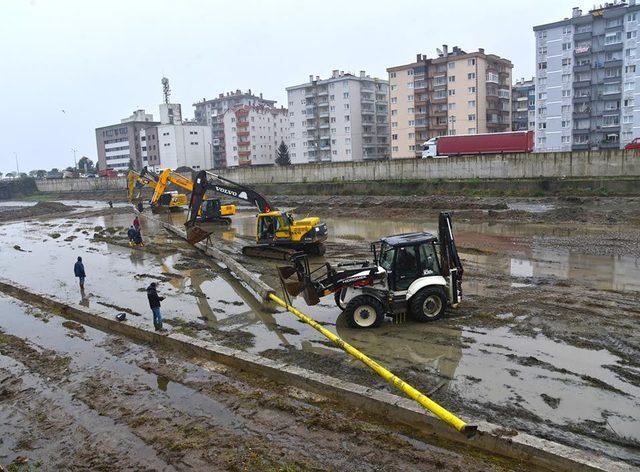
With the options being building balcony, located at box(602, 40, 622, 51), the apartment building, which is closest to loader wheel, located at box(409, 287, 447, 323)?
building balcony, located at box(602, 40, 622, 51)

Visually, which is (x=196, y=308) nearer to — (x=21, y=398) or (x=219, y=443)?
(x=21, y=398)

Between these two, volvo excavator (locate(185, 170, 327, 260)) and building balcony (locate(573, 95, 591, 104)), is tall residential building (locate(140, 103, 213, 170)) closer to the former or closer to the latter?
building balcony (locate(573, 95, 591, 104))

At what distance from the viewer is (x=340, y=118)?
76.2 metres

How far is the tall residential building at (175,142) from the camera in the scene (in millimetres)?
96375

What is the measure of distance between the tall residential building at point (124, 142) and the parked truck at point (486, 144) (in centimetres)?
7389

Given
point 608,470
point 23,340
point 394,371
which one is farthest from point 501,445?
point 23,340

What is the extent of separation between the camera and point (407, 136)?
2717 inches

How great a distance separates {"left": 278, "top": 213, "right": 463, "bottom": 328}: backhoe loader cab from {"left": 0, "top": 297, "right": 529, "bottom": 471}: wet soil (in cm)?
303

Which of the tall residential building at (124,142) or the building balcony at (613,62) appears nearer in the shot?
the building balcony at (613,62)

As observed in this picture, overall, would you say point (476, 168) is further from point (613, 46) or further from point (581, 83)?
point (613, 46)

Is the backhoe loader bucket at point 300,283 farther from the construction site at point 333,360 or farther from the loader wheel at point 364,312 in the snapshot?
the loader wheel at point 364,312

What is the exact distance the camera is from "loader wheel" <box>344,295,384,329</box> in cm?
1129

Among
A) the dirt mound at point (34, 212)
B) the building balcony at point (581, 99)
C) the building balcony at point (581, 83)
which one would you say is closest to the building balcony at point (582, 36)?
the building balcony at point (581, 83)

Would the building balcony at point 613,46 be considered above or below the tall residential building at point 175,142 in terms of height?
above
